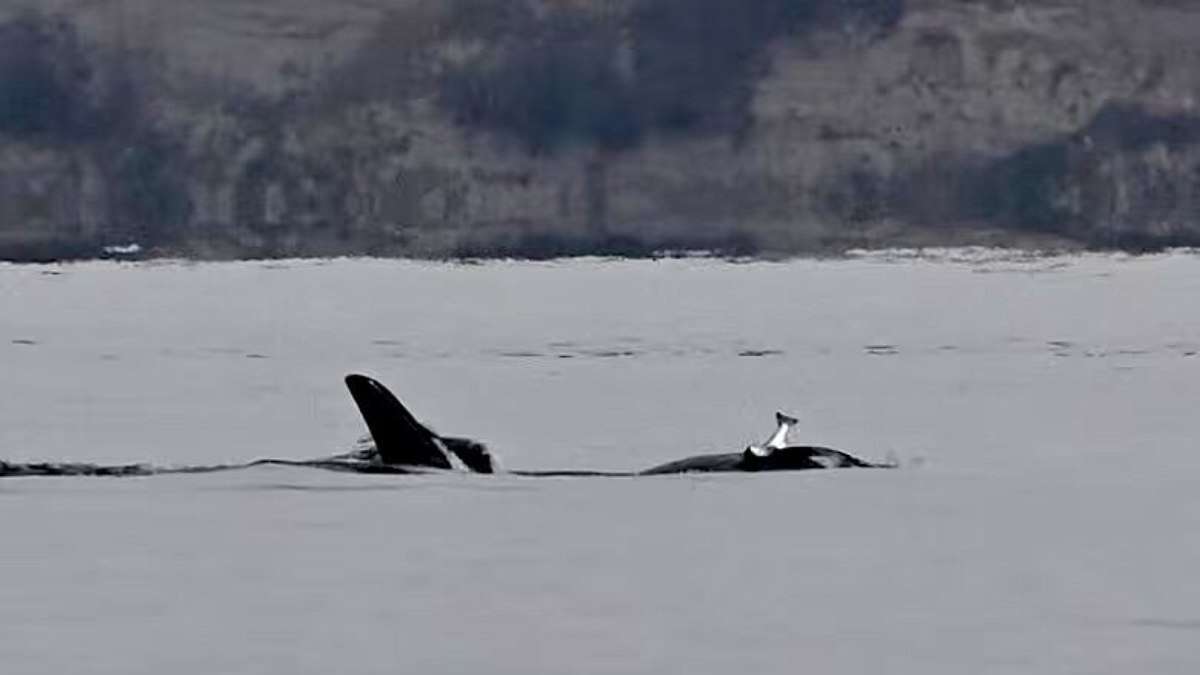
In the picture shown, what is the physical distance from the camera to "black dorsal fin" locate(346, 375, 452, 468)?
19.7 metres

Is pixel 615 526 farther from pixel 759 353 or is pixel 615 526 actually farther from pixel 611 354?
pixel 759 353

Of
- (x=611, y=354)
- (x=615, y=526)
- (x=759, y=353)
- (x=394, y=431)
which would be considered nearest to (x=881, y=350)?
(x=759, y=353)

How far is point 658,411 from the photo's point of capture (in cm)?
2962

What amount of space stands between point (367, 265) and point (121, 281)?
1125 inches

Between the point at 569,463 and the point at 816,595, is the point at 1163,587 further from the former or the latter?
the point at 569,463

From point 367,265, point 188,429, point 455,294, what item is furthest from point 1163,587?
point 367,265

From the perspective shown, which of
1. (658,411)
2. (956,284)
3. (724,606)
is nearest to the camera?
(724,606)

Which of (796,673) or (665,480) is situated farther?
(665,480)

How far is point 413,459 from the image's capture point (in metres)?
20.2

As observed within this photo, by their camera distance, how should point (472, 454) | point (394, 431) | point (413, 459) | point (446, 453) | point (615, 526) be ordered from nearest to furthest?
1. point (615, 526)
2. point (394, 431)
3. point (413, 459)
4. point (446, 453)
5. point (472, 454)

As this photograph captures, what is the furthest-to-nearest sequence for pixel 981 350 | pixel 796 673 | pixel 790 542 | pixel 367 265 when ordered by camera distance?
pixel 367 265
pixel 981 350
pixel 790 542
pixel 796 673

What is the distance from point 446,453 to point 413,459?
29cm

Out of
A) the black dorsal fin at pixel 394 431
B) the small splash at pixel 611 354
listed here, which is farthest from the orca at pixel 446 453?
the small splash at pixel 611 354

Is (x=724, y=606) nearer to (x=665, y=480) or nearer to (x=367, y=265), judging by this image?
(x=665, y=480)
